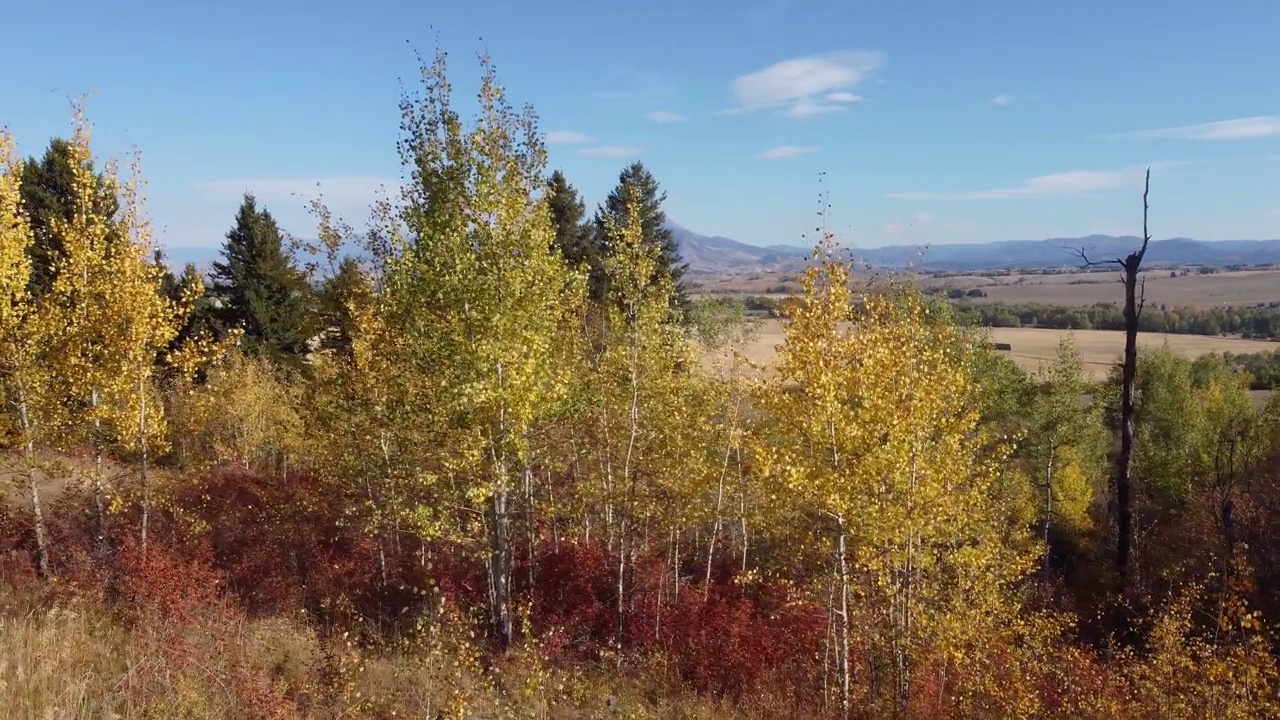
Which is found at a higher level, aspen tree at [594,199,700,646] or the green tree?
aspen tree at [594,199,700,646]

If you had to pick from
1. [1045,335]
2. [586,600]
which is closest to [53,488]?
[586,600]

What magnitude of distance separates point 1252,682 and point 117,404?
25170 millimetres

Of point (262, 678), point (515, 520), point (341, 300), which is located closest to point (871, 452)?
point (262, 678)

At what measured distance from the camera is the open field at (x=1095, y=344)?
3273 inches

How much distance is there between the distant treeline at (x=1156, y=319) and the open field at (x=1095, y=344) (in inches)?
159

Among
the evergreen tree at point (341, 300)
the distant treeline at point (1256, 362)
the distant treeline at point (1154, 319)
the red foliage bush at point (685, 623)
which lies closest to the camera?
the red foliage bush at point (685, 623)

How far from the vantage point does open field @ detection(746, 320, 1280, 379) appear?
83125 mm

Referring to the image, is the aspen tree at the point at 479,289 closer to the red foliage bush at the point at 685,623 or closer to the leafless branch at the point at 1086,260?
the red foliage bush at the point at 685,623

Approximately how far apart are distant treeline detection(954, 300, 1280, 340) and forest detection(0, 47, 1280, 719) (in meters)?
87.7

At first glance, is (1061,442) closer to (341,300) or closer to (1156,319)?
(341,300)

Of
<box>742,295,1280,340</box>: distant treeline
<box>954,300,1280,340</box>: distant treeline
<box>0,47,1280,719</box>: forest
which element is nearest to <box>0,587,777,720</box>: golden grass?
<box>0,47,1280,719</box>: forest

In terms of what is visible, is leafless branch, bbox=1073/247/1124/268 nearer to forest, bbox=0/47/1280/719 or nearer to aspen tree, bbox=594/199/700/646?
forest, bbox=0/47/1280/719

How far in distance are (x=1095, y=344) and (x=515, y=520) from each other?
109170mm

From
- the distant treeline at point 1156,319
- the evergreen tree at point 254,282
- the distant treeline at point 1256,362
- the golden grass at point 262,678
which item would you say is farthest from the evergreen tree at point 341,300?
the distant treeline at point 1156,319
